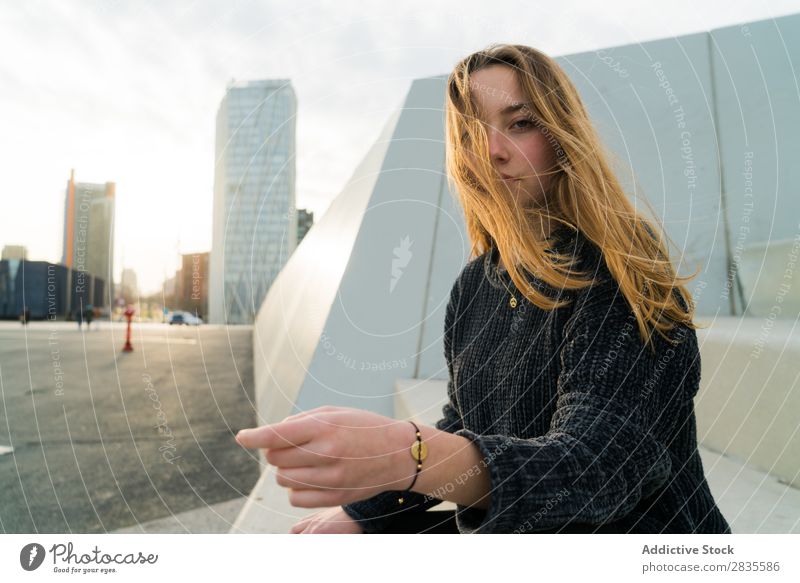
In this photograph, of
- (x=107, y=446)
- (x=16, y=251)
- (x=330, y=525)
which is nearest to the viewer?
(x=330, y=525)

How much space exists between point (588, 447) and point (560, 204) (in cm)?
24

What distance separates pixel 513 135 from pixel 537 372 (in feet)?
0.69

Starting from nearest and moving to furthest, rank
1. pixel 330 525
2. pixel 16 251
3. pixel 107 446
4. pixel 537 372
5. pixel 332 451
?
1. pixel 332 451
2. pixel 537 372
3. pixel 330 525
4. pixel 16 251
5. pixel 107 446

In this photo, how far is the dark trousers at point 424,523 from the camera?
22.0 inches

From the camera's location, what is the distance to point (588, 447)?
13.3 inches

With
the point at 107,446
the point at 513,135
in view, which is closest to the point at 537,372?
the point at 513,135

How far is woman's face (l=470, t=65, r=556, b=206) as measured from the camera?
20.1 inches

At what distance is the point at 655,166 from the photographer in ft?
4.54

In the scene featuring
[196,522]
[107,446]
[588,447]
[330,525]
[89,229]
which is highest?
[89,229]

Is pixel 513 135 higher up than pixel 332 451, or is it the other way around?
pixel 513 135

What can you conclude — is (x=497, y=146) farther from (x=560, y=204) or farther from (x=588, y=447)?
(x=588, y=447)

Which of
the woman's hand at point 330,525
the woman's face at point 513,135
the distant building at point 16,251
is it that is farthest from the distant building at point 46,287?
the woman's face at point 513,135

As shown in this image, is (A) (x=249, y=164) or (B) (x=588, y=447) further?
(A) (x=249, y=164)

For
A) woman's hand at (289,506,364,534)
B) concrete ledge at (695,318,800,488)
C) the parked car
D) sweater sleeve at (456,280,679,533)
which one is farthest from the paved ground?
concrete ledge at (695,318,800,488)
